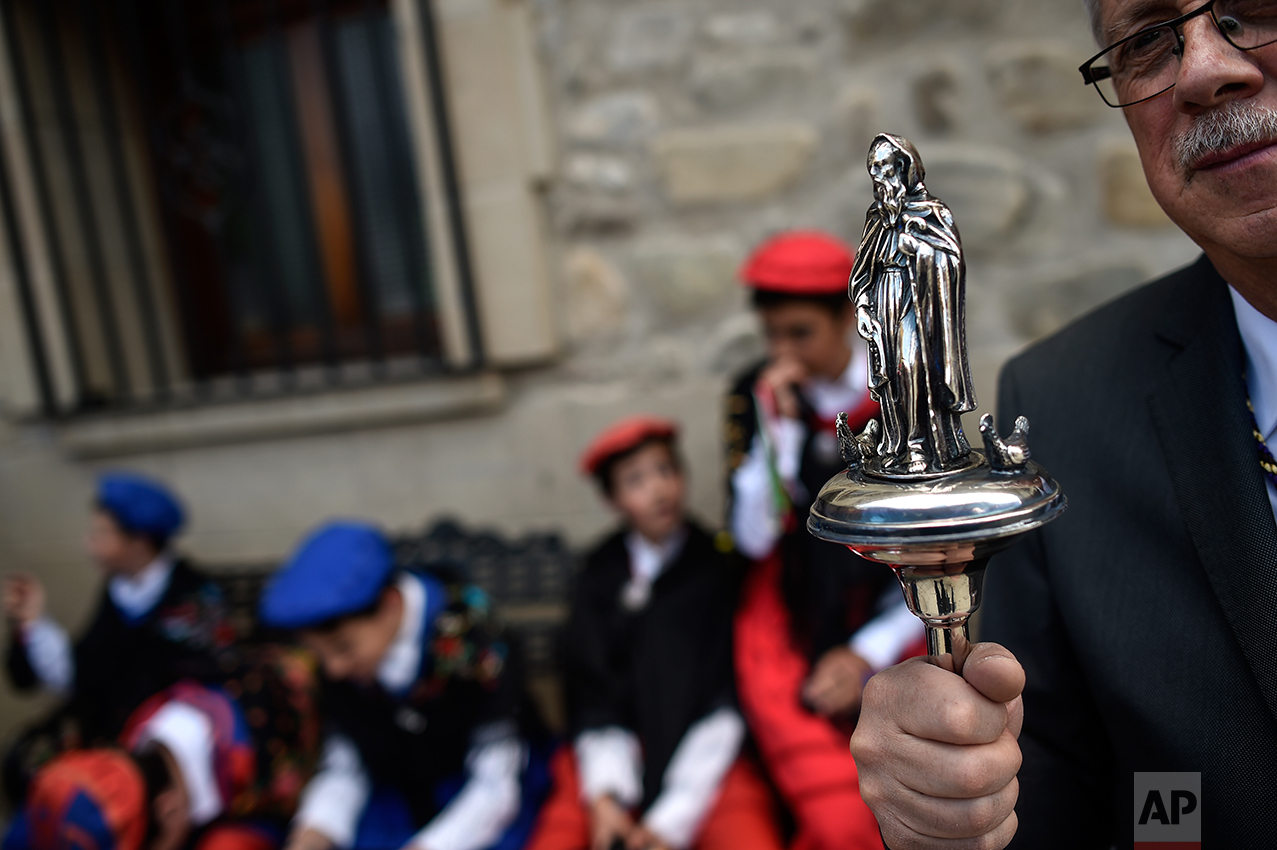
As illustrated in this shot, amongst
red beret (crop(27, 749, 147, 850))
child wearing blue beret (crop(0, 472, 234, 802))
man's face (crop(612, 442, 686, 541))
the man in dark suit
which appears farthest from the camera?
child wearing blue beret (crop(0, 472, 234, 802))

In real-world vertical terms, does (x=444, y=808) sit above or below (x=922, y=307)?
below

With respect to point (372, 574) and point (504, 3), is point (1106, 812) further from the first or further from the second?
point (504, 3)

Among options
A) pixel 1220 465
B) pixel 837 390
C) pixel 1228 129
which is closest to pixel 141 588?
pixel 837 390

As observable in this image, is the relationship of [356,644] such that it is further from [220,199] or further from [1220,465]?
[220,199]

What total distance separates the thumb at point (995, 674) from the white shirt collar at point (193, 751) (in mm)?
2418

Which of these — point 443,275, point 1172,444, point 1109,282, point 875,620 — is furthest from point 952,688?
point 443,275

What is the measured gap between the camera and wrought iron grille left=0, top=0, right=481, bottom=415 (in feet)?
11.5

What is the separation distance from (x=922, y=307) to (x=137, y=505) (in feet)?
10.7

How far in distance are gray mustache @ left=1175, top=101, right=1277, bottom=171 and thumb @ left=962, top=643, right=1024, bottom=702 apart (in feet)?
1.96

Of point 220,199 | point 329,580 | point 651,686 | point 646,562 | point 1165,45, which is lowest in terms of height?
point 651,686

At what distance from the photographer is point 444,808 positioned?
2467mm

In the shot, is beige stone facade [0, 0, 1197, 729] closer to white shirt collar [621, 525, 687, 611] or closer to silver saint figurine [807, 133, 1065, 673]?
white shirt collar [621, 525, 687, 611]

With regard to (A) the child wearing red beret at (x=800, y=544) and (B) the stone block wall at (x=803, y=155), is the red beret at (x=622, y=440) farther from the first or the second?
(B) the stone block wall at (x=803, y=155)

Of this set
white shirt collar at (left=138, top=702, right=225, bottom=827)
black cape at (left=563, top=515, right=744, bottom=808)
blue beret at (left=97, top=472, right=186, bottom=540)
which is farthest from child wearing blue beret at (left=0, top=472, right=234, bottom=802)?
black cape at (left=563, top=515, right=744, bottom=808)
